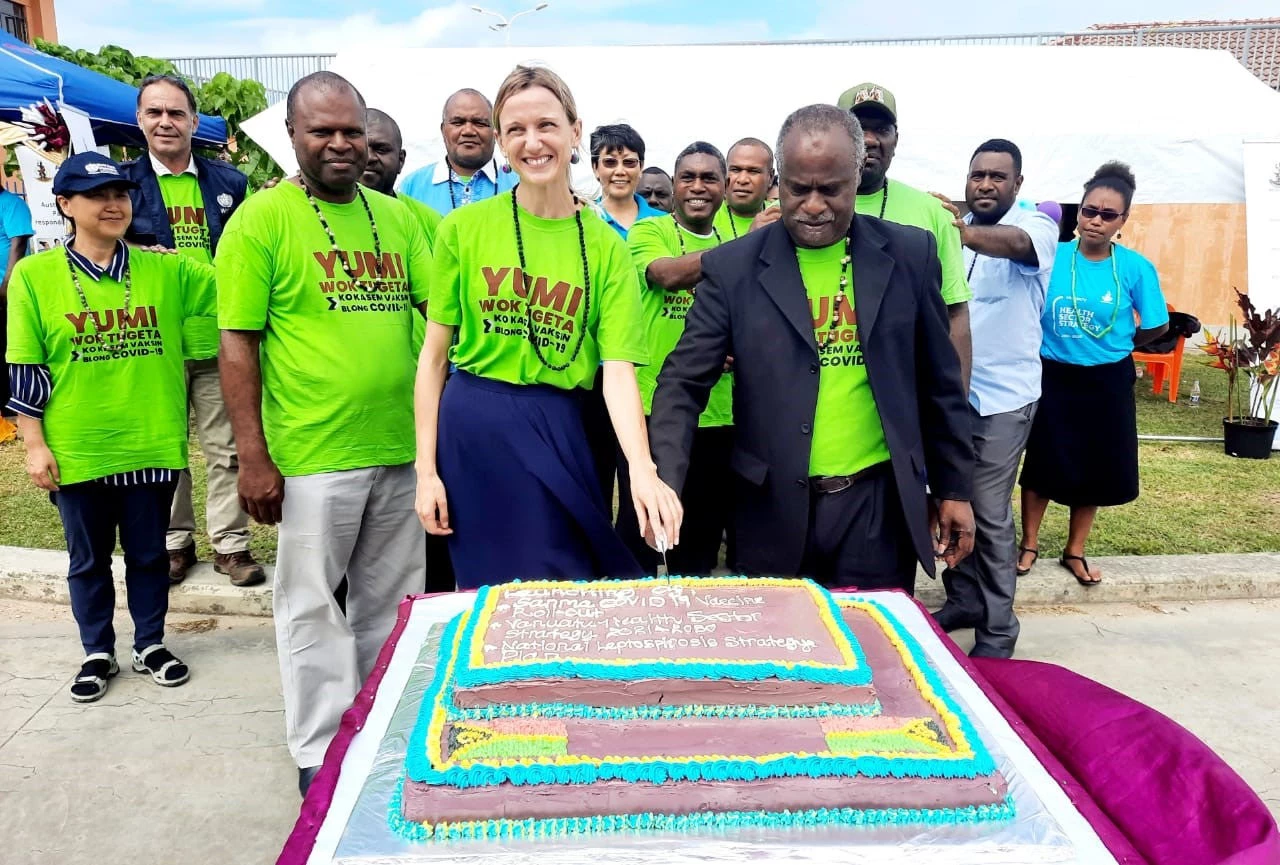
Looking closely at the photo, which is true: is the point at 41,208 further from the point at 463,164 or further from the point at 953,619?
the point at 953,619

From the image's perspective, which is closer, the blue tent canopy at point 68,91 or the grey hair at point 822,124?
the grey hair at point 822,124

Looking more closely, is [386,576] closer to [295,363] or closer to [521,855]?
[295,363]

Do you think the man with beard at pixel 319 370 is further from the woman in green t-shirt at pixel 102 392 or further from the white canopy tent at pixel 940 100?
the white canopy tent at pixel 940 100

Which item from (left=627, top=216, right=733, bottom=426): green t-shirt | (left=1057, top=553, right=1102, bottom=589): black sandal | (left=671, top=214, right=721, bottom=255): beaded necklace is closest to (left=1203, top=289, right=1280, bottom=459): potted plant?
(left=1057, top=553, right=1102, bottom=589): black sandal

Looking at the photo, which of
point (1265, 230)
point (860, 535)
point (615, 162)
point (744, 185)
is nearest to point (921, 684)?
point (860, 535)

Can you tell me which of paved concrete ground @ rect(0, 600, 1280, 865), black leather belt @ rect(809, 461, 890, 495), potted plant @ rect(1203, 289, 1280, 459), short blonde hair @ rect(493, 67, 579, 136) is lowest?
paved concrete ground @ rect(0, 600, 1280, 865)

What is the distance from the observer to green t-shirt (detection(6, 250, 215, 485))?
3.24 m

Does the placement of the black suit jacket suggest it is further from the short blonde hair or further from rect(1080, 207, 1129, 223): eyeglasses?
rect(1080, 207, 1129, 223): eyeglasses

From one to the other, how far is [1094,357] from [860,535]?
→ 2439 mm

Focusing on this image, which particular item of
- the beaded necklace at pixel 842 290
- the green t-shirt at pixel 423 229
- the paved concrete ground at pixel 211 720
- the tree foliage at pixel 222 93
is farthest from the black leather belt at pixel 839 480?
the tree foliage at pixel 222 93

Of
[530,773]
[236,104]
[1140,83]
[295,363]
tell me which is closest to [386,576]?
[295,363]

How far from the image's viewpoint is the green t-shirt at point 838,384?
232 centimetres

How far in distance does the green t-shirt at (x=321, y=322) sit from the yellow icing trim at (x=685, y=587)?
3.47ft

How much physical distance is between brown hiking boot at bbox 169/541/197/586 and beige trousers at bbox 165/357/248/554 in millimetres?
42
